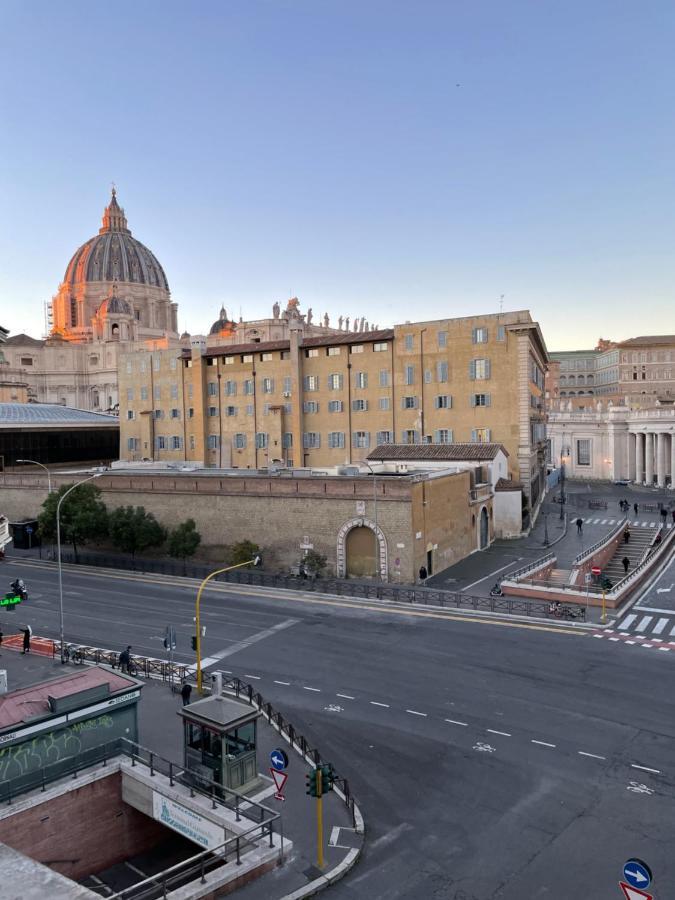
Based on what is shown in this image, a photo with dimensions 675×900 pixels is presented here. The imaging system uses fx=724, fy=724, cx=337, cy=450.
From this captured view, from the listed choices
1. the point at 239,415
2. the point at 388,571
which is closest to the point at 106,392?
the point at 239,415

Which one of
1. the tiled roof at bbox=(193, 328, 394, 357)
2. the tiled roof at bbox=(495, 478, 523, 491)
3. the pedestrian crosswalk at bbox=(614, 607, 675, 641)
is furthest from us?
the tiled roof at bbox=(193, 328, 394, 357)

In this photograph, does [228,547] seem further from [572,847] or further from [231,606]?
[572,847]

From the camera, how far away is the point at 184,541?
49750 millimetres

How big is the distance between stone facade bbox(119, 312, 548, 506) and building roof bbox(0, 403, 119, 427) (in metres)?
7.76

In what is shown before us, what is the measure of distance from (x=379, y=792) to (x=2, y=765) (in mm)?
9900

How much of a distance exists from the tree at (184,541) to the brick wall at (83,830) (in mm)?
28293

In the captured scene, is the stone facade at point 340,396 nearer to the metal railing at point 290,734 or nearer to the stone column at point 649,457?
the stone column at point 649,457

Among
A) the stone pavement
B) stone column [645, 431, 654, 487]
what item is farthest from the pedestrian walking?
stone column [645, 431, 654, 487]

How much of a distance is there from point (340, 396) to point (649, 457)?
4547 centimetres

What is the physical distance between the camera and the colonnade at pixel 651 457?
8819cm

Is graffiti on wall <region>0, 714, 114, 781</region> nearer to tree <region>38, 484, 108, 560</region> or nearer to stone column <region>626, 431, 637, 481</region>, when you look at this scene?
tree <region>38, 484, 108, 560</region>

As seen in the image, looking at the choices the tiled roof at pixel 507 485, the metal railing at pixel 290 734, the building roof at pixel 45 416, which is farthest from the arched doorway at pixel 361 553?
the building roof at pixel 45 416

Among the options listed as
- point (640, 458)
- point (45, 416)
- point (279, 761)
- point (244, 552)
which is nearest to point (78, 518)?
point (244, 552)

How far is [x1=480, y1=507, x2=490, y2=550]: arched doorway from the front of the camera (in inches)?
2199
